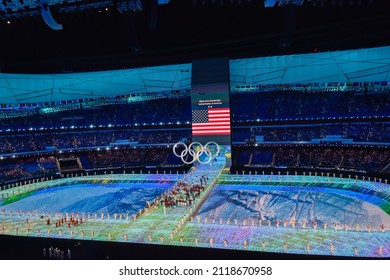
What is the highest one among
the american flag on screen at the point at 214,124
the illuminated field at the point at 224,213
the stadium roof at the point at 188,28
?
the stadium roof at the point at 188,28

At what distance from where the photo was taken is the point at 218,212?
31.4 m

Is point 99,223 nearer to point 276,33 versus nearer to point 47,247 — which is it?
point 47,247

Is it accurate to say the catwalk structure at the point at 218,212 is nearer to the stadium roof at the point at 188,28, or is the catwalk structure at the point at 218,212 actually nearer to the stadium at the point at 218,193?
the stadium at the point at 218,193

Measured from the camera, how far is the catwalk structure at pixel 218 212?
24094 mm

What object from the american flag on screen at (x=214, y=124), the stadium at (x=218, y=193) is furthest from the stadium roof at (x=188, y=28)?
the american flag on screen at (x=214, y=124)

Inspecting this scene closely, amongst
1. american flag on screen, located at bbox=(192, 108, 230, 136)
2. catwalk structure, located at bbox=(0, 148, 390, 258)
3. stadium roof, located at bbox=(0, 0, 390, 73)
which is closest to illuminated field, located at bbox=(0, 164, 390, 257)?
catwalk structure, located at bbox=(0, 148, 390, 258)

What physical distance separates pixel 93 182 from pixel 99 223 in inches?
720

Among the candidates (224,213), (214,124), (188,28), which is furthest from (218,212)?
(188,28)

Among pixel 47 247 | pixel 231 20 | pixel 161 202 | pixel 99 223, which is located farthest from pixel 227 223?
pixel 231 20

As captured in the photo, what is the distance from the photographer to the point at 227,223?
28.0m

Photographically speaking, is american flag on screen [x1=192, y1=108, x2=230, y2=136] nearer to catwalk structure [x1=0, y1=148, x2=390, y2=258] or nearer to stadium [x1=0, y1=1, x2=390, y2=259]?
stadium [x1=0, y1=1, x2=390, y2=259]

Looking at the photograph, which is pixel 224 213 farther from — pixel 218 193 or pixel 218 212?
pixel 218 193

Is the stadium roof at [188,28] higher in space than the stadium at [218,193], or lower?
higher

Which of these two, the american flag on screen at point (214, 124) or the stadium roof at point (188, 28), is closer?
the stadium roof at point (188, 28)
